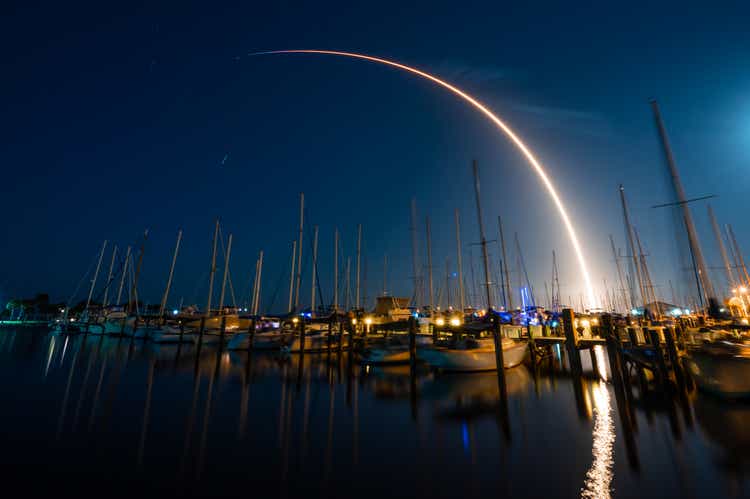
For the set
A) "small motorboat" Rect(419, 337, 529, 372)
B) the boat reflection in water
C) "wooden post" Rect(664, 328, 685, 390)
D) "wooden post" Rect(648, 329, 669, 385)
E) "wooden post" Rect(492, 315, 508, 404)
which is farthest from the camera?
"small motorboat" Rect(419, 337, 529, 372)

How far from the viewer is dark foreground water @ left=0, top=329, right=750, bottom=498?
9.10 metres

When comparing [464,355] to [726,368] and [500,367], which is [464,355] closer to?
[500,367]

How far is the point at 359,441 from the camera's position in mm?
12648

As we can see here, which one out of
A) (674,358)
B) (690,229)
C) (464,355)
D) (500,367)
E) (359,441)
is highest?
(690,229)

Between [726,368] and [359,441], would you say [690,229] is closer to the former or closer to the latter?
[726,368]

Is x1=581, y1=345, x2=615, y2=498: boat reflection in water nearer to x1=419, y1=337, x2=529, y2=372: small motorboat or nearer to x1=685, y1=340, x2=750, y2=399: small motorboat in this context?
x1=685, y1=340, x2=750, y2=399: small motorboat

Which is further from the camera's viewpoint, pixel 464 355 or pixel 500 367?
pixel 464 355

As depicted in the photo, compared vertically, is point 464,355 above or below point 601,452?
above

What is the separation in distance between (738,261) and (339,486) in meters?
67.7

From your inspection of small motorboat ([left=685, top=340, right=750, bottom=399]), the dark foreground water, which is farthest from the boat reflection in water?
small motorboat ([left=685, top=340, right=750, bottom=399])

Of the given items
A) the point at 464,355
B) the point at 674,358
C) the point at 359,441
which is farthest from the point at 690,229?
the point at 359,441

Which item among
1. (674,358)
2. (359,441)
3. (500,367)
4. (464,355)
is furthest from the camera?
(464,355)

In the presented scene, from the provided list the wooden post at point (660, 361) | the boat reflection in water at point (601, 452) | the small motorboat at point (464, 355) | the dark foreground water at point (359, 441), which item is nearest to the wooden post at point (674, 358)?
the wooden post at point (660, 361)

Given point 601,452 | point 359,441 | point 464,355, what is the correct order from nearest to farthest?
point 601,452 → point 359,441 → point 464,355
